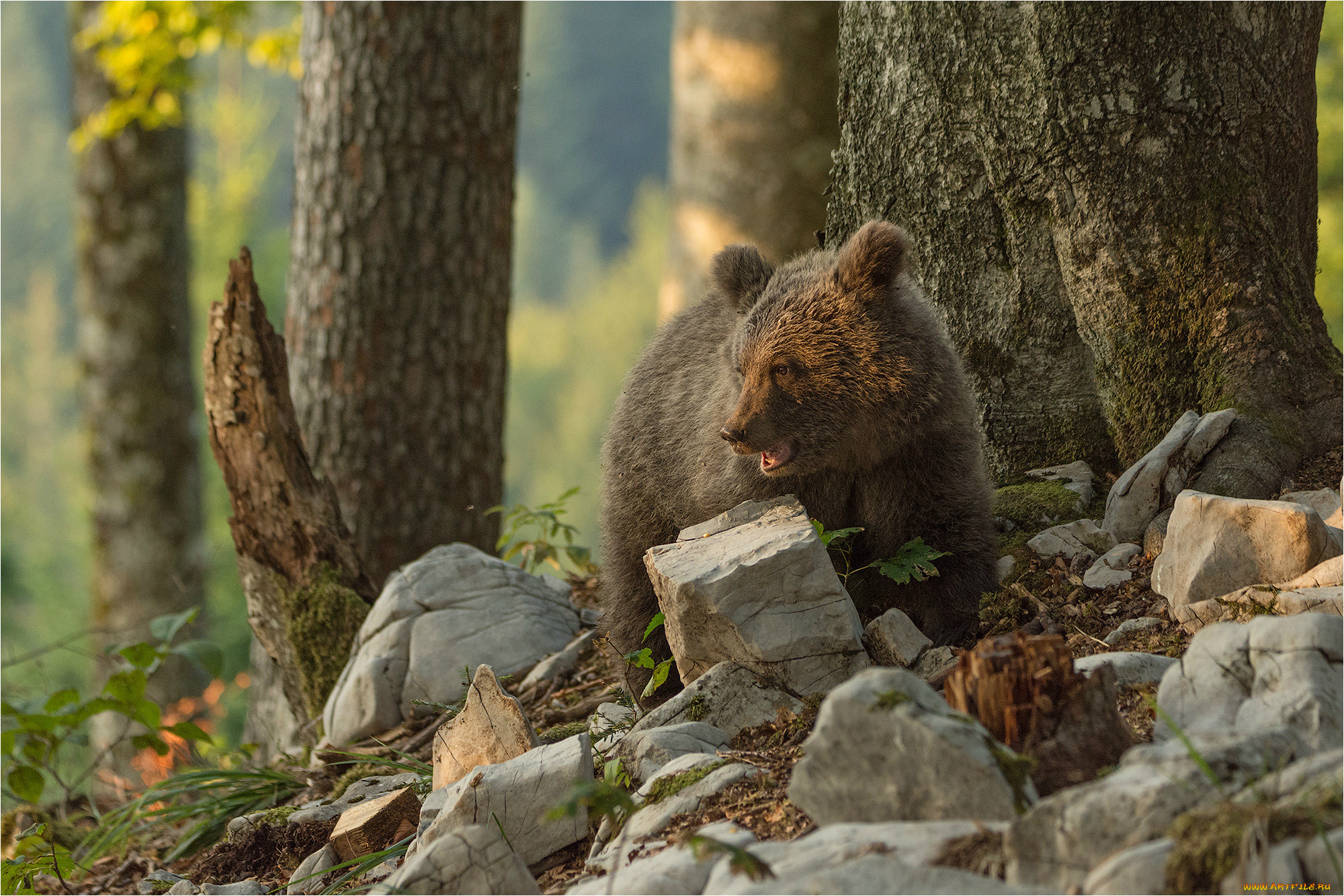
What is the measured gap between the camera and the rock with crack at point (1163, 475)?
361cm

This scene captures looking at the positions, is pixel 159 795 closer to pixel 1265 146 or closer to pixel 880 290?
pixel 880 290

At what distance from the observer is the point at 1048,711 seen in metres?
1.92

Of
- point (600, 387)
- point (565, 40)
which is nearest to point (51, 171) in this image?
point (600, 387)

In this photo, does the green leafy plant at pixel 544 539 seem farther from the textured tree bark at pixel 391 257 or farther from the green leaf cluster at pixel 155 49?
the green leaf cluster at pixel 155 49

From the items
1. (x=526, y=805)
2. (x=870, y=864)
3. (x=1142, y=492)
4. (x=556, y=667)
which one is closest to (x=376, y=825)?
(x=526, y=805)

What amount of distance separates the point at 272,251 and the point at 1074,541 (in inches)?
1236

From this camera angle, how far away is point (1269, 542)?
282 cm

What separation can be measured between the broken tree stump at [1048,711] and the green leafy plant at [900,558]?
1139 millimetres

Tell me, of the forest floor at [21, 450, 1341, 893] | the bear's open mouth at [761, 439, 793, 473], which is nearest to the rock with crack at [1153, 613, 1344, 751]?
the forest floor at [21, 450, 1341, 893]

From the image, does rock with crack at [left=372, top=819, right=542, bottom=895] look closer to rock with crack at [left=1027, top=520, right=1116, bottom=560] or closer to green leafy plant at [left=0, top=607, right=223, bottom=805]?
rock with crack at [left=1027, top=520, right=1116, bottom=560]

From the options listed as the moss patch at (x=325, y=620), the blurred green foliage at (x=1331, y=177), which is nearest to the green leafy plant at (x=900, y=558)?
the moss patch at (x=325, y=620)

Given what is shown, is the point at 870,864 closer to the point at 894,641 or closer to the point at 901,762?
the point at 901,762

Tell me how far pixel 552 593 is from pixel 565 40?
85.8m

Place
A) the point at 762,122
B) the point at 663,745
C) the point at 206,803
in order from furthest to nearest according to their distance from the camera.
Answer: the point at 762,122 < the point at 206,803 < the point at 663,745
